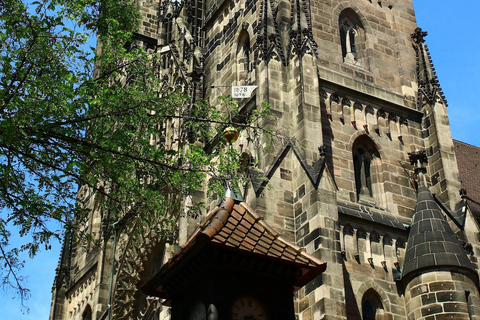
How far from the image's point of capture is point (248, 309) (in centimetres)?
970

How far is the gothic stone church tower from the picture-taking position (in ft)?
60.3

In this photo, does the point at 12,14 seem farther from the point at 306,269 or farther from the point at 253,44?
the point at 253,44

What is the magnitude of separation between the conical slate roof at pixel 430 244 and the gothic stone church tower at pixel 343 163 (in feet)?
0.12

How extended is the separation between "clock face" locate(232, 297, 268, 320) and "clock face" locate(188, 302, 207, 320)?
1.14ft

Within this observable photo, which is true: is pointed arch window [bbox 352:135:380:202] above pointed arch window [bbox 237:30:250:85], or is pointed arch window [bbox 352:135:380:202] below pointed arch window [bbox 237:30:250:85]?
below

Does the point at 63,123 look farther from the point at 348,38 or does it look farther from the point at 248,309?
the point at 348,38

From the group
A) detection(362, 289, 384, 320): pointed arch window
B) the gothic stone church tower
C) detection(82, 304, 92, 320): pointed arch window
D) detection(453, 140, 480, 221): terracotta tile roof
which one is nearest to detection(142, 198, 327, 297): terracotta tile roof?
the gothic stone church tower

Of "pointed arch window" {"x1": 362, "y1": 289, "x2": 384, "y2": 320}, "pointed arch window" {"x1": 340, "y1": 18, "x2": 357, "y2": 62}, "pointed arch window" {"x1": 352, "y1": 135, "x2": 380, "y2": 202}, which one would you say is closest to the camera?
"pointed arch window" {"x1": 362, "y1": 289, "x2": 384, "y2": 320}

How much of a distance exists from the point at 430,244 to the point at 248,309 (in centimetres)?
1040

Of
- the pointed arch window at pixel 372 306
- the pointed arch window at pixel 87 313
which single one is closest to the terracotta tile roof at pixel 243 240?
the pointed arch window at pixel 372 306

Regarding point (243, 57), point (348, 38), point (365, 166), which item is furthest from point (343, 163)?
point (243, 57)

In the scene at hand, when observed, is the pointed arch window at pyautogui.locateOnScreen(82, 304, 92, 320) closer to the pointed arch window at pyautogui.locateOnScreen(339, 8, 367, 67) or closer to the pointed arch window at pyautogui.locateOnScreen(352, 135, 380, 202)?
the pointed arch window at pyautogui.locateOnScreen(352, 135, 380, 202)

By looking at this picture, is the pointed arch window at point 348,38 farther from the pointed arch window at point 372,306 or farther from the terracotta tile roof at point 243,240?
the terracotta tile roof at point 243,240

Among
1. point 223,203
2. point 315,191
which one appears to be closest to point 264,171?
point 315,191
